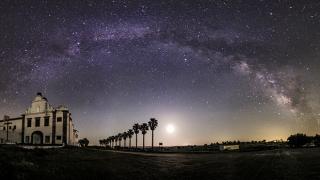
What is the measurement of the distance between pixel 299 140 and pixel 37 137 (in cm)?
9679

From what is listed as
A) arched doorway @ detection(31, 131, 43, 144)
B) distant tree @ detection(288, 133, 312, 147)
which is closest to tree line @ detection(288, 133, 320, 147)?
distant tree @ detection(288, 133, 312, 147)

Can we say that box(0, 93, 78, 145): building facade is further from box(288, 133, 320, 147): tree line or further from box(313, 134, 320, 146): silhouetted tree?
box(313, 134, 320, 146): silhouetted tree

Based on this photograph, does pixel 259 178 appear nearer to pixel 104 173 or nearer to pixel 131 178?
pixel 131 178

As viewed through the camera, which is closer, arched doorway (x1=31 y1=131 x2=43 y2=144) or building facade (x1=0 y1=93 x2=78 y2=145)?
building facade (x1=0 y1=93 x2=78 y2=145)

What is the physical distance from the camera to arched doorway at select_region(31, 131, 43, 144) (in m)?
73.8

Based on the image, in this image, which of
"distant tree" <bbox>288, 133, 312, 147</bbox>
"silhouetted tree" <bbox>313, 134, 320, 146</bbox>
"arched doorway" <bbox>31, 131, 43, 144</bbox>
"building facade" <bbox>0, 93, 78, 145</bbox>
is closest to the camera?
"building facade" <bbox>0, 93, 78, 145</bbox>

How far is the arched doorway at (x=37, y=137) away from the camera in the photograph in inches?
2904

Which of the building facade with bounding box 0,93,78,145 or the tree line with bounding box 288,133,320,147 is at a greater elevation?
the building facade with bounding box 0,93,78,145

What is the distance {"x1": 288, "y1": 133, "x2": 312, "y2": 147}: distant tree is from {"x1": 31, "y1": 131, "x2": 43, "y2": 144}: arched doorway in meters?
95.6

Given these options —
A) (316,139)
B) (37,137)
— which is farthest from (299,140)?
(37,137)

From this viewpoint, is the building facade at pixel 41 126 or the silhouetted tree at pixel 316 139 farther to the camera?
the silhouetted tree at pixel 316 139

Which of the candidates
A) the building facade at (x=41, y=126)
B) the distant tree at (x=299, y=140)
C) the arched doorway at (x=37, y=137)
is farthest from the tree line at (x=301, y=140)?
the arched doorway at (x=37, y=137)

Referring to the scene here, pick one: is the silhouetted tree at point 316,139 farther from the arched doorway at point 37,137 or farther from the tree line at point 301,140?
the arched doorway at point 37,137

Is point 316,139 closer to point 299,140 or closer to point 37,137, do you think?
point 299,140
